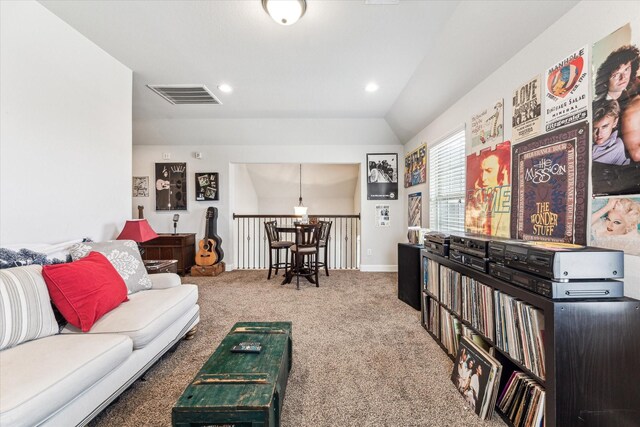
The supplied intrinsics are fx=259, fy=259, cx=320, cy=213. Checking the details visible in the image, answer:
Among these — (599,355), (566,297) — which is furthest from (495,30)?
(599,355)

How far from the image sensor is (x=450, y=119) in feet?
9.75

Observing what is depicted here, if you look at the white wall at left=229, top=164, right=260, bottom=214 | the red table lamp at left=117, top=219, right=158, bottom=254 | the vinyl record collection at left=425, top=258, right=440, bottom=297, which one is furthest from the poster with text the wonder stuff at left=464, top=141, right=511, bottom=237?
the white wall at left=229, top=164, right=260, bottom=214

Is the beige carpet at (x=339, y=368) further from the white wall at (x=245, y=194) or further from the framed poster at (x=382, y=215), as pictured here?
the white wall at (x=245, y=194)

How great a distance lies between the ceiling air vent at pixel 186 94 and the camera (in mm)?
3223

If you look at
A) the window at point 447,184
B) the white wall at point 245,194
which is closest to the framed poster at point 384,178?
the window at point 447,184

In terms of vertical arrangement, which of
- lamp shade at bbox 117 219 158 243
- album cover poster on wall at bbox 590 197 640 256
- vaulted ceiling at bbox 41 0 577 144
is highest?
vaulted ceiling at bbox 41 0 577 144

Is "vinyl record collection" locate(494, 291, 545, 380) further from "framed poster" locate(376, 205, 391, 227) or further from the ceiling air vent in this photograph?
the ceiling air vent

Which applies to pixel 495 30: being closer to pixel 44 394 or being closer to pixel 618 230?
pixel 618 230

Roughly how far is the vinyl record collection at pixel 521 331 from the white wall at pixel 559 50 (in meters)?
0.46

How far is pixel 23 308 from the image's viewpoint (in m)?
1.38

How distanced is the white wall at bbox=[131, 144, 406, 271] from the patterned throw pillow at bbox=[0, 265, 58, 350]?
3.34 meters

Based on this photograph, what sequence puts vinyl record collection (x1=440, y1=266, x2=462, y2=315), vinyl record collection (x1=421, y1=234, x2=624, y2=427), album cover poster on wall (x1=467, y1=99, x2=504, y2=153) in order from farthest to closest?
1. album cover poster on wall (x1=467, y1=99, x2=504, y2=153)
2. vinyl record collection (x1=440, y1=266, x2=462, y2=315)
3. vinyl record collection (x1=421, y1=234, x2=624, y2=427)

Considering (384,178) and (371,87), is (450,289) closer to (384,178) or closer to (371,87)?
(371,87)

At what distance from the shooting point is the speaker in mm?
2949
